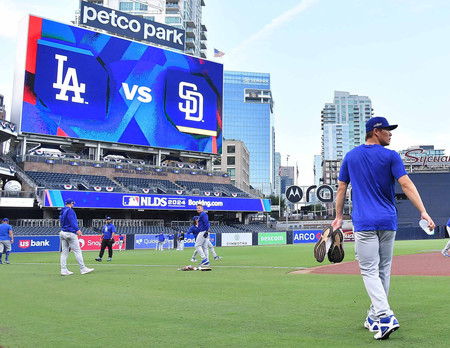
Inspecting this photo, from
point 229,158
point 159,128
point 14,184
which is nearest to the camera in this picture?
point 14,184

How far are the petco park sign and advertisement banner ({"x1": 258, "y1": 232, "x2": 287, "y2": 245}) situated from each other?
28525mm

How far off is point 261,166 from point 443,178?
351 feet

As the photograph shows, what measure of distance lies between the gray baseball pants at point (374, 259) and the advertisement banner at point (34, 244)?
104 ft

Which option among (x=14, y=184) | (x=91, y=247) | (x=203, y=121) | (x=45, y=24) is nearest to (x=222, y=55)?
(x=203, y=121)

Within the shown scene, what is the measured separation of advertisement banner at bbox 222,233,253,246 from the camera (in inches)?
1677

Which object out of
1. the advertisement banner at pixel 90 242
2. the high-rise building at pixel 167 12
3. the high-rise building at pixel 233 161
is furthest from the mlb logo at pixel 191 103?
the high-rise building at pixel 233 161

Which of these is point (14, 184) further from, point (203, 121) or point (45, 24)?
point (203, 121)

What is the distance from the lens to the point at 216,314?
18.7 ft

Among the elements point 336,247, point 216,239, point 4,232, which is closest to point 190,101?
point 216,239

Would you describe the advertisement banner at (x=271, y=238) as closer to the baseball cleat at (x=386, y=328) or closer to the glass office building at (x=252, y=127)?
the baseball cleat at (x=386, y=328)

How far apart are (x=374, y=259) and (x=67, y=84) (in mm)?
46792

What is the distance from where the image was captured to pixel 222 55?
79625 mm

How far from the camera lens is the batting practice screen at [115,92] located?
45469mm

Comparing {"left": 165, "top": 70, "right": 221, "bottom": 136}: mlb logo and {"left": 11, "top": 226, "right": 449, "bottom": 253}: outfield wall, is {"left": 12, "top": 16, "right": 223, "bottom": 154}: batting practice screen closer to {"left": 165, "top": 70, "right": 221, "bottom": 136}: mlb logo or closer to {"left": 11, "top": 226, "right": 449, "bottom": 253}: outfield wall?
{"left": 165, "top": 70, "right": 221, "bottom": 136}: mlb logo
